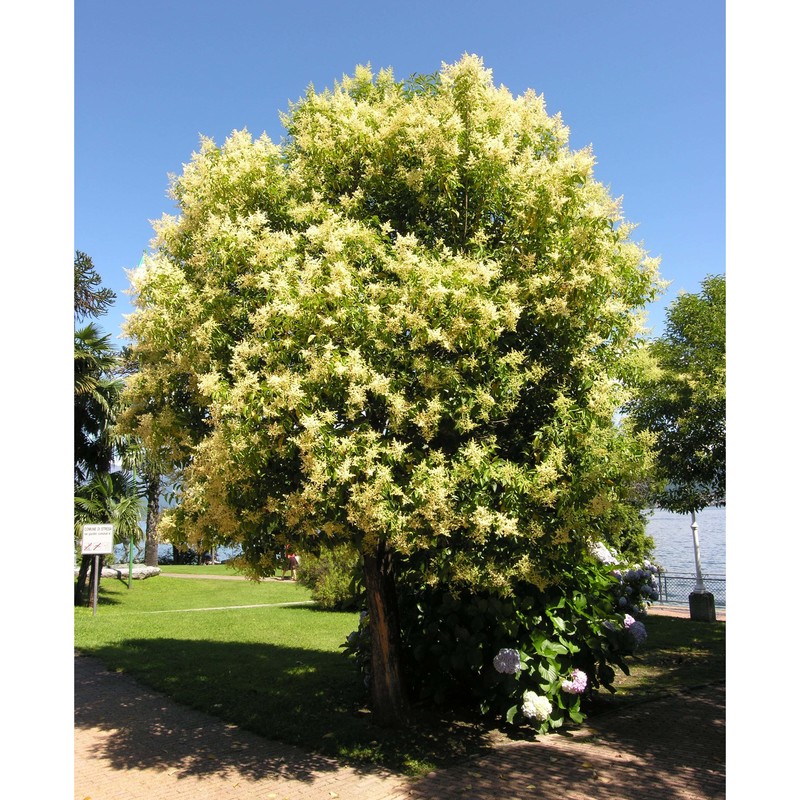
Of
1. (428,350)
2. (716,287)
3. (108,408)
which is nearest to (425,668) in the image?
(428,350)

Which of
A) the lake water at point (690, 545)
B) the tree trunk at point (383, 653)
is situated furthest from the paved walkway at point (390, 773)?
the lake water at point (690, 545)

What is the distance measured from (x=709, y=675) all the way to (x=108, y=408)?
1598 centimetres

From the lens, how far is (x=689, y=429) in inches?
546

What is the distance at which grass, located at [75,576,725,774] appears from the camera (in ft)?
23.0

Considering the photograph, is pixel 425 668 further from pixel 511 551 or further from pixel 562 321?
pixel 562 321

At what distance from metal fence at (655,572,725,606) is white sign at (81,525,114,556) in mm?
16162

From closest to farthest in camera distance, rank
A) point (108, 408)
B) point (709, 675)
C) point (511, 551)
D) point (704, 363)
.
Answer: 1. point (511, 551)
2. point (709, 675)
3. point (704, 363)
4. point (108, 408)

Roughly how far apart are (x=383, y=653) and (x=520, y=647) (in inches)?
61.4

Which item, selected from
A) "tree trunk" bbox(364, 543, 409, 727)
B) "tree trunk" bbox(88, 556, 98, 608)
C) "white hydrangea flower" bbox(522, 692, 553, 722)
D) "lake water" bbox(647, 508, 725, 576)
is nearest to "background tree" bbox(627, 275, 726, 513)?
"white hydrangea flower" bbox(522, 692, 553, 722)

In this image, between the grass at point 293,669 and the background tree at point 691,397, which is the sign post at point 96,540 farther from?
the background tree at point 691,397

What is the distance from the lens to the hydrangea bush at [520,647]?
7.32 m

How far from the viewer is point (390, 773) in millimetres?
6113

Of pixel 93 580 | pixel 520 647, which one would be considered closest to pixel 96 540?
pixel 93 580

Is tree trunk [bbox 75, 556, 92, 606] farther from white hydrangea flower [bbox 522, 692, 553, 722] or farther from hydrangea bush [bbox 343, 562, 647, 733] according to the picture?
white hydrangea flower [bbox 522, 692, 553, 722]
